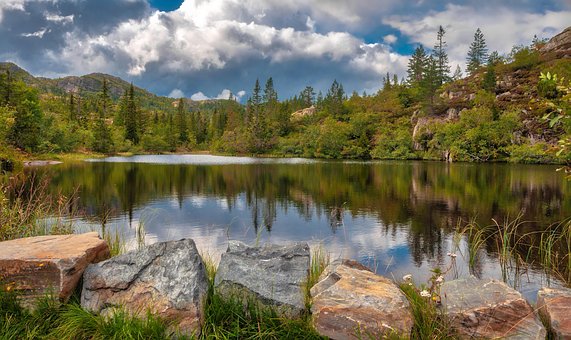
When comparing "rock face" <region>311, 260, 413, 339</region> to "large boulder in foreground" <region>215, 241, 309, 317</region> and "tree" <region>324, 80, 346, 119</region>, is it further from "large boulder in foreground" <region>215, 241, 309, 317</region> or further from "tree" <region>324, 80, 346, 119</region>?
"tree" <region>324, 80, 346, 119</region>

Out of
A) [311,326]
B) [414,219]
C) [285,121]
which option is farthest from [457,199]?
[285,121]

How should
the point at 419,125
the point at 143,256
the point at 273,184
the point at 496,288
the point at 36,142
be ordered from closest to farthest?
the point at 496,288 < the point at 143,256 < the point at 273,184 < the point at 36,142 < the point at 419,125

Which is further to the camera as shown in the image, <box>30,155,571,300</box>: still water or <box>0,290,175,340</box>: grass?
<box>30,155,571,300</box>: still water

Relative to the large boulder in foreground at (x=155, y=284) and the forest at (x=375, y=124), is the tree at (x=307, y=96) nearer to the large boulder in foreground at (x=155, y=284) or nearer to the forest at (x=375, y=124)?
the forest at (x=375, y=124)

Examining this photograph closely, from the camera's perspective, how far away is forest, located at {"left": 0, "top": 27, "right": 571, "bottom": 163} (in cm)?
6312

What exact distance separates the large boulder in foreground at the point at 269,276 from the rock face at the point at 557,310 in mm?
3096

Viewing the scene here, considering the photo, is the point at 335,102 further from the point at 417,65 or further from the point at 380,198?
the point at 380,198

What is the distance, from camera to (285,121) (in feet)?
400

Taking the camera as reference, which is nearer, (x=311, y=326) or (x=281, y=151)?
(x=311, y=326)

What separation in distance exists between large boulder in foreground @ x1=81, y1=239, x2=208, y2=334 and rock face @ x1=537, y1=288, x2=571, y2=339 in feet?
14.5

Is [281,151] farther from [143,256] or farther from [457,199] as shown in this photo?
[143,256]

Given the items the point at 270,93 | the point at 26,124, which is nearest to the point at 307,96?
the point at 270,93

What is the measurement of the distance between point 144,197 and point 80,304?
2132 centimetres

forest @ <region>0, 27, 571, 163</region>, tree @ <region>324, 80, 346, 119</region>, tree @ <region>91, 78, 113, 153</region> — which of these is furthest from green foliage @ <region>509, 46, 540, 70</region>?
tree @ <region>91, 78, 113, 153</region>
